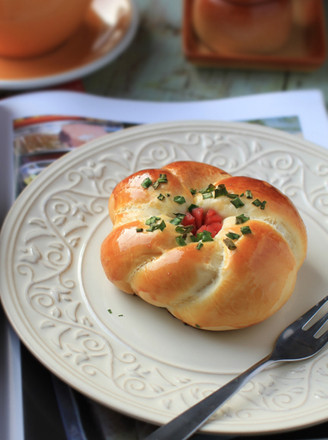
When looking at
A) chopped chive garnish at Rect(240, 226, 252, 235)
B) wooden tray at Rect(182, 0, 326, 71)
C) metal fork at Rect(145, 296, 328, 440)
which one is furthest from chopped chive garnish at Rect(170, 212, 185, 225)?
wooden tray at Rect(182, 0, 326, 71)

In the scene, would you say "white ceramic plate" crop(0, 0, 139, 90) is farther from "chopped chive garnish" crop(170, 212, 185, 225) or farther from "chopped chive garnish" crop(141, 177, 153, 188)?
"chopped chive garnish" crop(170, 212, 185, 225)

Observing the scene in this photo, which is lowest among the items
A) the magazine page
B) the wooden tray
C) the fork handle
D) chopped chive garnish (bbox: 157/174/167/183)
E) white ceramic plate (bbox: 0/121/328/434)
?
the fork handle

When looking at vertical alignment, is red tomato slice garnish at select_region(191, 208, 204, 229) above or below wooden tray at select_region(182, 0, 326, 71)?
below

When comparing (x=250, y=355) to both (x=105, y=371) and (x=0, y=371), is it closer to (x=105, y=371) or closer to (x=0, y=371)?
(x=105, y=371)

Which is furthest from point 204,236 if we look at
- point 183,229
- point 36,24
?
point 36,24

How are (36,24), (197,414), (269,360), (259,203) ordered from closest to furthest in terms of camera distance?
1. (197,414)
2. (269,360)
3. (259,203)
4. (36,24)

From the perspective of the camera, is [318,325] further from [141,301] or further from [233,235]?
[141,301]

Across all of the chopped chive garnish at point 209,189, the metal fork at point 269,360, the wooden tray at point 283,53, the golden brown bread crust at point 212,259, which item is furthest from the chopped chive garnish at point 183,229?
the wooden tray at point 283,53
